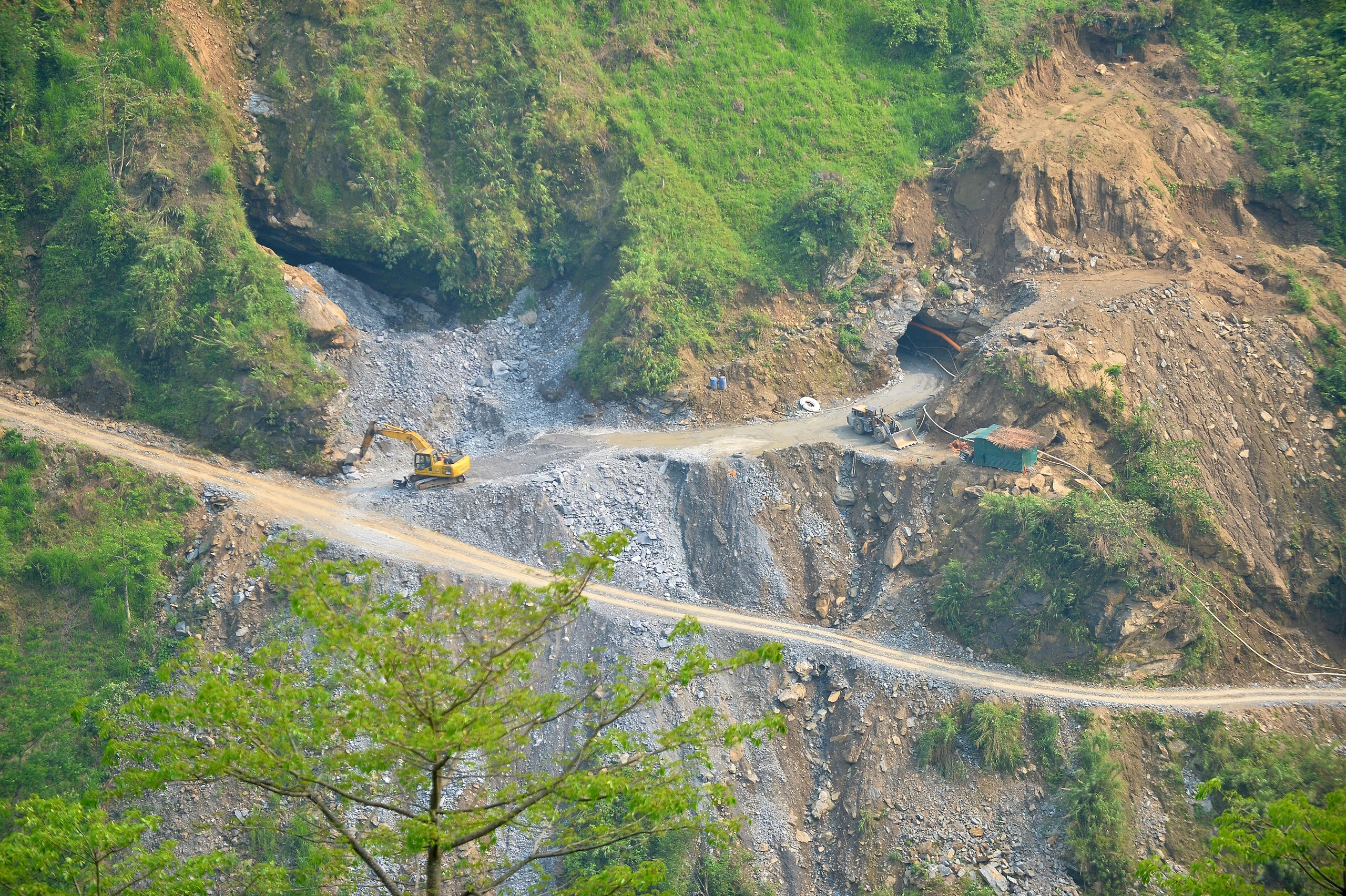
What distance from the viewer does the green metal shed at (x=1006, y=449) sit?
32.0 meters

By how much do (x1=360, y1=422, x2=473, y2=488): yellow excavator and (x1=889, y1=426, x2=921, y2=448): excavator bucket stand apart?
15268 mm

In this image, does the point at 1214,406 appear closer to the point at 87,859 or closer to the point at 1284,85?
the point at 1284,85

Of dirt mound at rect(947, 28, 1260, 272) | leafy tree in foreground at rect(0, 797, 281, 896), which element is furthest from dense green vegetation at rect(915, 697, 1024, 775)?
leafy tree in foreground at rect(0, 797, 281, 896)

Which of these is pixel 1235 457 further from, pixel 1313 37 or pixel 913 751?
pixel 1313 37

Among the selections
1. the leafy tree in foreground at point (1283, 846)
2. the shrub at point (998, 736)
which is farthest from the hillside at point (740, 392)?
the leafy tree in foreground at point (1283, 846)

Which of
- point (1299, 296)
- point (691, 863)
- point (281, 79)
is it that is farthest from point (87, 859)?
point (1299, 296)

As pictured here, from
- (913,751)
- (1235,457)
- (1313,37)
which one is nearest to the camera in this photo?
(913,751)

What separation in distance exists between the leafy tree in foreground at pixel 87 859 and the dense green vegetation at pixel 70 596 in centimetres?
1512

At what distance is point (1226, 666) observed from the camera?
30.0 meters

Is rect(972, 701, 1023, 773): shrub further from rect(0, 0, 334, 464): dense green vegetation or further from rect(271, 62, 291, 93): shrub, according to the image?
rect(271, 62, 291, 93): shrub

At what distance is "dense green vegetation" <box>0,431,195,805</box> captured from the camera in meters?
26.8

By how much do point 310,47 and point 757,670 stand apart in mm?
30087

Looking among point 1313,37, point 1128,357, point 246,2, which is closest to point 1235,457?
point 1128,357

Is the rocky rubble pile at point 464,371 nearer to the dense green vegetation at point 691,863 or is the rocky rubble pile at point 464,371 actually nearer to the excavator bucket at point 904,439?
the excavator bucket at point 904,439
